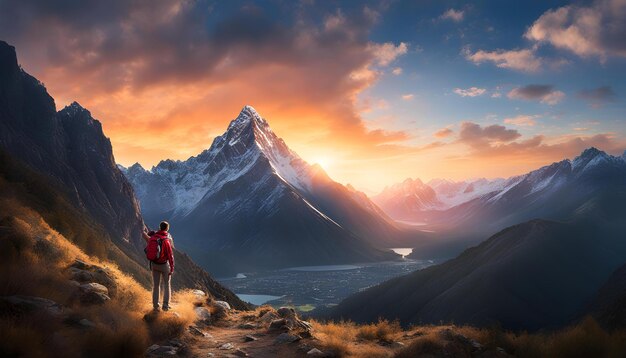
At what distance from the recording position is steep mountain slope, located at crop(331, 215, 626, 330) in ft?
420

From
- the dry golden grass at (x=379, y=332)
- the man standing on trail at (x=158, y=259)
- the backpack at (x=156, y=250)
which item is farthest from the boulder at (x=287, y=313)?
the backpack at (x=156, y=250)

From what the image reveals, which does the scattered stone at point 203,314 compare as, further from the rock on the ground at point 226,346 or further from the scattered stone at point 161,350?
the scattered stone at point 161,350

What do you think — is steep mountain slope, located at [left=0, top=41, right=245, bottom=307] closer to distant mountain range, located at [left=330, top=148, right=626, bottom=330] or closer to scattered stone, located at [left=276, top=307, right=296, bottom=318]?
scattered stone, located at [left=276, top=307, right=296, bottom=318]

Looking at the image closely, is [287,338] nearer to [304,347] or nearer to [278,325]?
[304,347]

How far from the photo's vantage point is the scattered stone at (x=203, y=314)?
21344 mm

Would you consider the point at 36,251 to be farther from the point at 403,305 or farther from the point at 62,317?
the point at 403,305

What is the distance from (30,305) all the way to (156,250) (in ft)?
19.1

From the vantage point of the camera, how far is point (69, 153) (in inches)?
5389

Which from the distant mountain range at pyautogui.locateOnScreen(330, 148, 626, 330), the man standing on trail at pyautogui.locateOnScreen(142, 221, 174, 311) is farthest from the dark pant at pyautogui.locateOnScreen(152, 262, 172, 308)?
the distant mountain range at pyautogui.locateOnScreen(330, 148, 626, 330)

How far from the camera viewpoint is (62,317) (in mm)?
14297

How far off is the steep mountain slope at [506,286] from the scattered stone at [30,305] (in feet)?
381

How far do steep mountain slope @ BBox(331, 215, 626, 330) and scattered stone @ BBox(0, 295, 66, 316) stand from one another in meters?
116

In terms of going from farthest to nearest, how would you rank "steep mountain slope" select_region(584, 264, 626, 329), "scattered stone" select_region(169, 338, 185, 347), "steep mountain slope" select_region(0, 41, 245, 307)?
"steep mountain slope" select_region(0, 41, 245, 307), "steep mountain slope" select_region(584, 264, 626, 329), "scattered stone" select_region(169, 338, 185, 347)

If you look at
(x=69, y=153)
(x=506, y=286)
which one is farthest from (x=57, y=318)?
(x=506, y=286)
